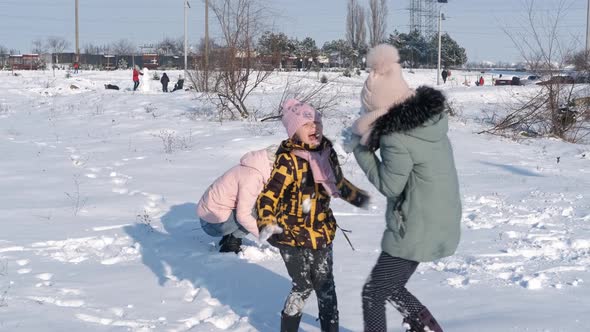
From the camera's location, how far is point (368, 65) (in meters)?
3.55

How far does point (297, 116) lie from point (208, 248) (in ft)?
9.37

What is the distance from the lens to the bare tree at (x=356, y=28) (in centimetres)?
6088

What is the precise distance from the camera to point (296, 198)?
3.86m

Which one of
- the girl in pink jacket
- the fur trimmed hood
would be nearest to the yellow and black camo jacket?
the girl in pink jacket

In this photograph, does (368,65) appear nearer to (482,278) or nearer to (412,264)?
(412,264)

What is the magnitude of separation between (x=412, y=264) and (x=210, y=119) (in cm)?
1452

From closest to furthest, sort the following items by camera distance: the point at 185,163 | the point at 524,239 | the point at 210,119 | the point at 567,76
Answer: the point at 524,239, the point at 185,163, the point at 567,76, the point at 210,119

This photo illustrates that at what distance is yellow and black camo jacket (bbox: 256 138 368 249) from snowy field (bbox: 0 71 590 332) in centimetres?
59

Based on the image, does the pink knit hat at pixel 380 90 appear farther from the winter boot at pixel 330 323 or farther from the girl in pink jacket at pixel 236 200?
the winter boot at pixel 330 323

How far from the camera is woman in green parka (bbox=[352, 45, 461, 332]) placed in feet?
10.9

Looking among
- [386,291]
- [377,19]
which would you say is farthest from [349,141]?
[377,19]

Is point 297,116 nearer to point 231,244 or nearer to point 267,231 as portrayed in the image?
point 267,231

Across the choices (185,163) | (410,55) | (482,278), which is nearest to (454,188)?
(482,278)

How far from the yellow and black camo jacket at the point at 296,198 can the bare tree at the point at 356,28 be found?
57.4 m
